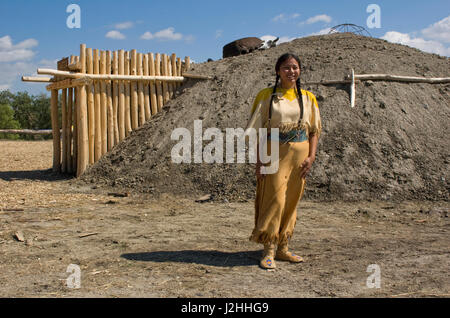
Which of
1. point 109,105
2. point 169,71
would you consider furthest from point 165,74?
point 109,105

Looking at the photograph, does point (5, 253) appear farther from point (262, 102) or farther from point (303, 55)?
point (303, 55)

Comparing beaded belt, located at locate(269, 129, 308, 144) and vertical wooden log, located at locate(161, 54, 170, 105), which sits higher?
vertical wooden log, located at locate(161, 54, 170, 105)

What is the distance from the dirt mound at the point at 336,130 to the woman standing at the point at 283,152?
135 inches

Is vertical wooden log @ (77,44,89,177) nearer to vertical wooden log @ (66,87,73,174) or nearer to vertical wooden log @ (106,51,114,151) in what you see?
vertical wooden log @ (106,51,114,151)

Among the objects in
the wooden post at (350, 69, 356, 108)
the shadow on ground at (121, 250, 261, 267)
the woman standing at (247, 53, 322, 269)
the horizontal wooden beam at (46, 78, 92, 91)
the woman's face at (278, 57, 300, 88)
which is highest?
the horizontal wooden beam at (46, 78, 92, 91)

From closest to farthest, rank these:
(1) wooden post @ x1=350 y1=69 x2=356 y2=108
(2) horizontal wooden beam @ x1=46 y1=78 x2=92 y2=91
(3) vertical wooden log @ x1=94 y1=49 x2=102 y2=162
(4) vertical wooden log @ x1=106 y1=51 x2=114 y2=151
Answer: (1) wooden post @ x1=350 y1=69 x2=356 y2=108 → (2) horizontal wooden beam @ x1=46 y1=78 x2=92 y2=91 → (3) vertical wooden log @ x1=94 y1=49 x2=102 y2=162 → (4) vertical wooden log @ x1=106 y1=51 x2=114 y2=151

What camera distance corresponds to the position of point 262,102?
395 centimetres

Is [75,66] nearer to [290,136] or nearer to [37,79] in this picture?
[37,79]

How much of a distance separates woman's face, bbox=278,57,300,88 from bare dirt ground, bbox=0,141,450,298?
1701 mm

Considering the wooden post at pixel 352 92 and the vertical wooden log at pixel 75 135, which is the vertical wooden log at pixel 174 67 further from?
the wooden post at pixel 352 92

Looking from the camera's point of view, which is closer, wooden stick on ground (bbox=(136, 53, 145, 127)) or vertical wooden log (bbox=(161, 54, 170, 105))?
wooden stick on ground (bbox=(136, 53, 145, 127))

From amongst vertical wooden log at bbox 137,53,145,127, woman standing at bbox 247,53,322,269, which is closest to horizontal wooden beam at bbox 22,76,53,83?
vertical wooden log at bbox 137,53,145,127

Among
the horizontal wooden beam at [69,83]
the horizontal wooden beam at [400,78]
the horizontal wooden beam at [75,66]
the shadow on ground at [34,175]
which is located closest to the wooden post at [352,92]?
the horizontal wooden beam at [400,78]

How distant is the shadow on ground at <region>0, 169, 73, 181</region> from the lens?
9734mm
